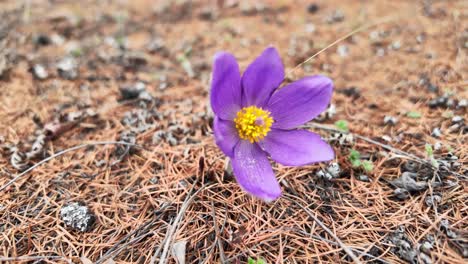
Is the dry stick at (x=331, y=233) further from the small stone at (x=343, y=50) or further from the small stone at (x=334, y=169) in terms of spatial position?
the small stone at (x=343, y=50)

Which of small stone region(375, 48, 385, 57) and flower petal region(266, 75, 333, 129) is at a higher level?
flower petal region(266, 75, 333, 129)

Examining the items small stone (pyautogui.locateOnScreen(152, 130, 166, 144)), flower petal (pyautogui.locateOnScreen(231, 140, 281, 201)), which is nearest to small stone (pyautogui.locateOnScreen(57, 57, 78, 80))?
small stone (pyautogui.locateOnScreen(152, 130, 166, 144))

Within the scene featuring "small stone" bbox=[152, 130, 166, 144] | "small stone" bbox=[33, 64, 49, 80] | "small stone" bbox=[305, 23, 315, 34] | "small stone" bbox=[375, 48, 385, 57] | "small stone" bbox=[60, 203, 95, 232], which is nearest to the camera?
"small stone" bbox=[60, 203, 95, 232]

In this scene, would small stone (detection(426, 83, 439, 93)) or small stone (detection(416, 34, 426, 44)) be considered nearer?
small stone (detection(426, 83, 439, 93))

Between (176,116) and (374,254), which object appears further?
(176,116)

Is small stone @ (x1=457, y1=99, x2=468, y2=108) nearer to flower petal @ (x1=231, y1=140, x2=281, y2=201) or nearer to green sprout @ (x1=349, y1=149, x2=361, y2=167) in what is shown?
green sprout @ (x1=349, y1=149, x2=361, y2=167)

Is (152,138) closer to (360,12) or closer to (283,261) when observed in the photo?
(283,261)

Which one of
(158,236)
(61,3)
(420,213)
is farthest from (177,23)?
(420,213)
